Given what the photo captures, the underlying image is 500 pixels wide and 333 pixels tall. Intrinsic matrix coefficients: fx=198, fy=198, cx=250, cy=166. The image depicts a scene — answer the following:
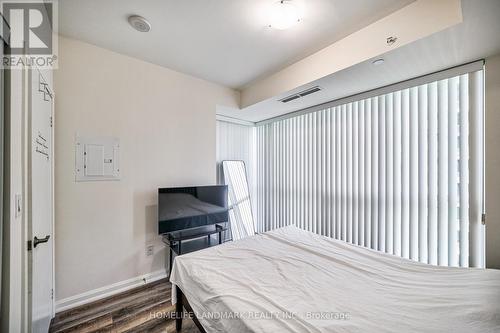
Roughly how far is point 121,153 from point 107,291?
5.18ft

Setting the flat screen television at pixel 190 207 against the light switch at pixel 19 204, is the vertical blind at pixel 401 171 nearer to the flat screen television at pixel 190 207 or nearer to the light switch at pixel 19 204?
the flat screen television at pixel 190 207

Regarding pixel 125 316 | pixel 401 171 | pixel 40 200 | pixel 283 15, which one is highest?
pixel 283 15

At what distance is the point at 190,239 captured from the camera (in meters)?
2.76

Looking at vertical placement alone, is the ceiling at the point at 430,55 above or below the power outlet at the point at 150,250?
above

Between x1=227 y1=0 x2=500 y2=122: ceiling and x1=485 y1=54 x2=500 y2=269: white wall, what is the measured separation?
0.74ft

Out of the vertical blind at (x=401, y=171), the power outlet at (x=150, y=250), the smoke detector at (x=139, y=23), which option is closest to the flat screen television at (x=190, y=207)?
the power outlet at (x=150, y=250)

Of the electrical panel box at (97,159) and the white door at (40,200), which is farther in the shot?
the electrical panel box at (97,159)

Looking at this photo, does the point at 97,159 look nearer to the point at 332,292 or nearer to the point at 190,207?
the point at 190,207

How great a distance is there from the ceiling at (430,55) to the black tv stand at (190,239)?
2.23 meters

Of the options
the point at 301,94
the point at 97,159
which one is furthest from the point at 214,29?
the point at 97,159

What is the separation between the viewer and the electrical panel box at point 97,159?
2.13 metres

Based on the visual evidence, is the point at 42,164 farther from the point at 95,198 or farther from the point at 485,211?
the point at 485,211

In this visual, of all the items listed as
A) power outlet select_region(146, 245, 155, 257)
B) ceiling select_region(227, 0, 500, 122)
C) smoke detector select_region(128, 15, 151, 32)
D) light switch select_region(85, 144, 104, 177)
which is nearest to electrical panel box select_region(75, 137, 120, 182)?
light switch select_region(85, 144, 104, 177)

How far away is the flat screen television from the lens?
2.50 meters
